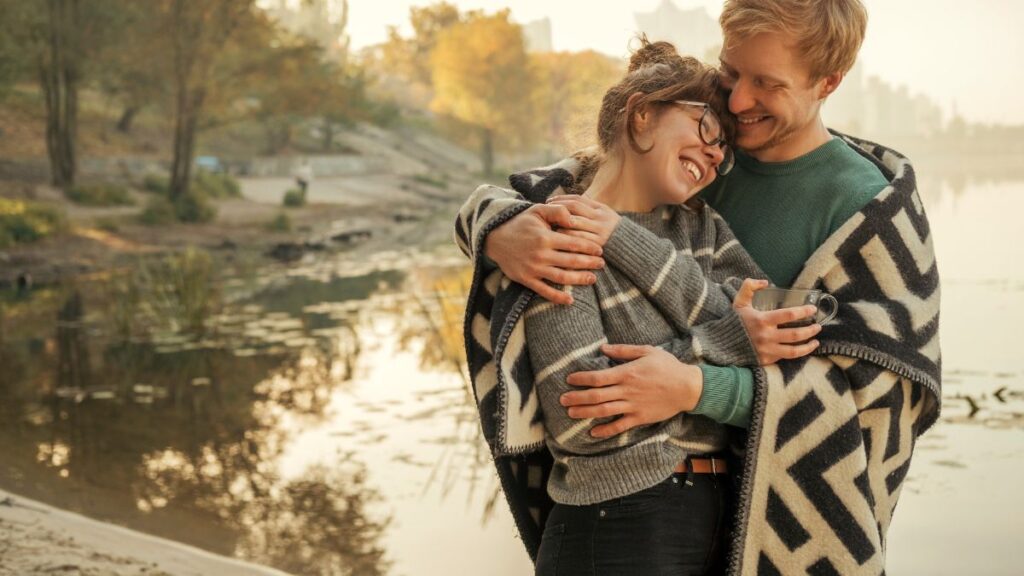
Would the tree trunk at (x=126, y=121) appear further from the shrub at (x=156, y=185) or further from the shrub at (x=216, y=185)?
the shrub at (x=156, y=185)

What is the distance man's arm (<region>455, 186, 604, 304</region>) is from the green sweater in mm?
370

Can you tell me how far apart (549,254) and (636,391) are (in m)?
0.24

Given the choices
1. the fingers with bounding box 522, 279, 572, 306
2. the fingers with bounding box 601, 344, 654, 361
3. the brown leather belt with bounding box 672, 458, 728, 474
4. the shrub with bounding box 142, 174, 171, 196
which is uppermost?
the fingers with bounding box 522, 279, 572, 306

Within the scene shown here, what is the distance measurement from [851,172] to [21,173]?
18.7 meters

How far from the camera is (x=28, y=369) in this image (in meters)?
8.05

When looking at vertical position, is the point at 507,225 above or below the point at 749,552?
above

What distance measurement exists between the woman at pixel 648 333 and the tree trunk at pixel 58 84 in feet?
59.3

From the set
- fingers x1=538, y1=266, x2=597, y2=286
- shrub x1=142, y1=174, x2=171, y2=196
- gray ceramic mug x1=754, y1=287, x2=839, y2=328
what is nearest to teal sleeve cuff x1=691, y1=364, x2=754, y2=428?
gray ceramic mug x1=754, y1=287, x2=839, y2=328

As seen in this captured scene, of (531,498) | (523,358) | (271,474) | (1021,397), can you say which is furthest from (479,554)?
(1021,397)

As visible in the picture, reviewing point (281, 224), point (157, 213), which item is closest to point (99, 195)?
point (157, 213)

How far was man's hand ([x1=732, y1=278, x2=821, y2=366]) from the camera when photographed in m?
1.75

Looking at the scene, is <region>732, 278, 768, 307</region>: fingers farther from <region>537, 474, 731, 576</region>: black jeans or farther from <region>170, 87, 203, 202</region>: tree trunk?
<region>170, 87, 203, 202</region>: tree trunk

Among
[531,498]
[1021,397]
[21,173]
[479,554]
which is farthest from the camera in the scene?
[21,173]

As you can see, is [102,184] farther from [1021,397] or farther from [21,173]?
[1021,397]
